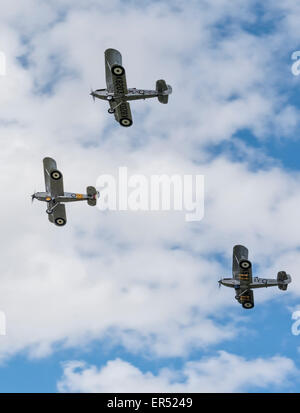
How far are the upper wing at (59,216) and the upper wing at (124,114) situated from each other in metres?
11.7

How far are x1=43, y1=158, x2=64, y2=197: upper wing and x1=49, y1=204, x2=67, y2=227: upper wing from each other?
9.28 ft

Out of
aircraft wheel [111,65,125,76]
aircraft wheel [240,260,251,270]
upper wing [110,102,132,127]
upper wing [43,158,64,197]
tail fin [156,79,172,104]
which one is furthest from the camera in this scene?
tail fin [156,79,172,104]

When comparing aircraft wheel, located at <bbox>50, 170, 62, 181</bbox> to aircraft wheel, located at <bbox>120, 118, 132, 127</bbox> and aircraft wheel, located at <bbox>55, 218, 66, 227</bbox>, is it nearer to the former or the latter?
aircraft wheel, located at <bbox>55, 218, 66, 227</bbox>

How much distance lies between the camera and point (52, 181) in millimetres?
90000

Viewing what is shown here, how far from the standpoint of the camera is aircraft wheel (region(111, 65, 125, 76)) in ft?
281

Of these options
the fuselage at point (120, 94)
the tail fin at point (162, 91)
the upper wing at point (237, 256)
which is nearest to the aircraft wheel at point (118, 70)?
the fuselage at point (120, 94)

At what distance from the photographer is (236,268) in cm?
9219

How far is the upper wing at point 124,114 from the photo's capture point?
90.8 meters

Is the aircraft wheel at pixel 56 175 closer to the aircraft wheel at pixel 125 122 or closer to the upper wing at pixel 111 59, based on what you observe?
the aircraft wheel at pixel 125 122

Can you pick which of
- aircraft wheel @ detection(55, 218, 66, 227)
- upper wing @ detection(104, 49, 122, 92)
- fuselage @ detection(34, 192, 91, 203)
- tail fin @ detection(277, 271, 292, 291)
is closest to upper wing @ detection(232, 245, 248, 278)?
tail fin @ detection(277, 271, 292, 291)

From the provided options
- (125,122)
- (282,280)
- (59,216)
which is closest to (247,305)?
(282,280)

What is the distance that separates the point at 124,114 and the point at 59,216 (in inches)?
543
